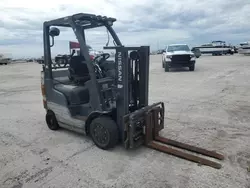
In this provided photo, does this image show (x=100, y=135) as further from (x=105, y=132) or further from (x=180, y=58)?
(x=180, y=58)

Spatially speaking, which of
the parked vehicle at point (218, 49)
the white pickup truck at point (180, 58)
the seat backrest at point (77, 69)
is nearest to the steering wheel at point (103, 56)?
the seat backrest at point (77, 69)

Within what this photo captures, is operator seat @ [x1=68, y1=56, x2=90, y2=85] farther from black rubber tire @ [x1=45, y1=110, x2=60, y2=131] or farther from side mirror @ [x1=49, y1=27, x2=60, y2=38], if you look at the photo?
black rubber tire @ [x1=45, y1=110, x2=60, y2=131]

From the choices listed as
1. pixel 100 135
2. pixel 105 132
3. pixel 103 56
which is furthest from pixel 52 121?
pixel 103 56

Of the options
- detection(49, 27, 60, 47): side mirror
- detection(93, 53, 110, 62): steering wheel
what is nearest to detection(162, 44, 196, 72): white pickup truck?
detection(93, 53, 110, 62): steering wheel

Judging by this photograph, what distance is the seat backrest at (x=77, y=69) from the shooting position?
14.4 ft

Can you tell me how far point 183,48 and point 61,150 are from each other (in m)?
13.4

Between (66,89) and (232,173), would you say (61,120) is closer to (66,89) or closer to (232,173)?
(66,89)

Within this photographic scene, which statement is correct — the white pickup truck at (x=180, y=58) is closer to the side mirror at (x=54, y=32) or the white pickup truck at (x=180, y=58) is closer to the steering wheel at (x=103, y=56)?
the steering wheel at (x=103, y=56)

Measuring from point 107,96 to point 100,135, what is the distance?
28.0 inches

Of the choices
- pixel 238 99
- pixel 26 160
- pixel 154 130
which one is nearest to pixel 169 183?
pixel 154 130

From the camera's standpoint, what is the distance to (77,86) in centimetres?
446

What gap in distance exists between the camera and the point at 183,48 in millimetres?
15523

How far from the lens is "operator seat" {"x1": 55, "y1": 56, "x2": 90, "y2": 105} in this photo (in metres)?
4.35

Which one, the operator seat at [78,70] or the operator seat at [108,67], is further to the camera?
the operator seat at [78,70]
